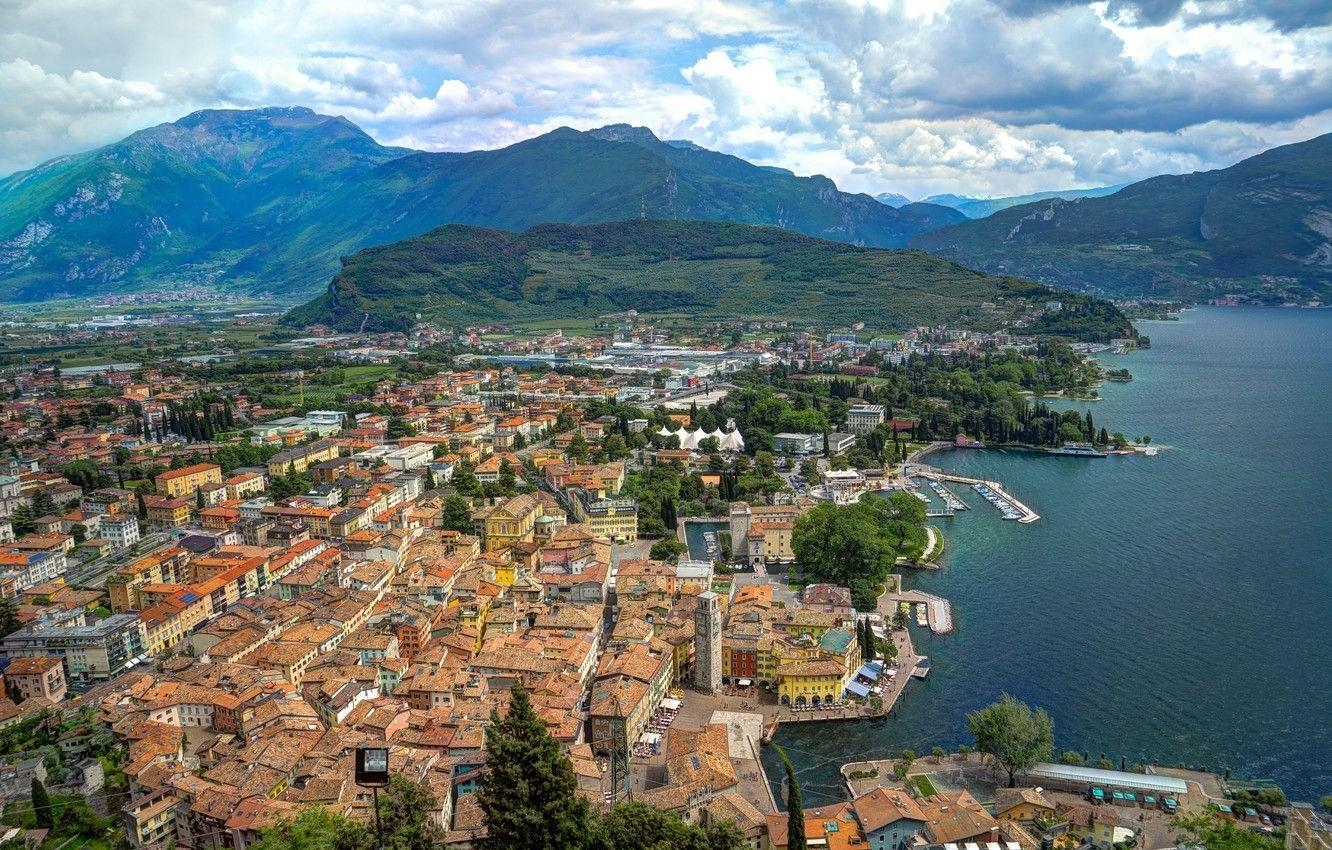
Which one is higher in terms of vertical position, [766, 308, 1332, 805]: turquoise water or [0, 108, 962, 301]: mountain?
[0, 108, 962, 301]: mountain

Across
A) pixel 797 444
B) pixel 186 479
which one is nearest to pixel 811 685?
pixel 797 444

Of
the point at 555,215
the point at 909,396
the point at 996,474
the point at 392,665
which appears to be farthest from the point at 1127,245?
the point at 392,665

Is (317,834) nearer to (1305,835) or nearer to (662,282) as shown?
(1305,835)

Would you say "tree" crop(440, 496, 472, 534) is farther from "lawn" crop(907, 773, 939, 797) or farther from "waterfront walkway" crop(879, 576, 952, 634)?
"lawn" crop(907, 773, 939, 797)

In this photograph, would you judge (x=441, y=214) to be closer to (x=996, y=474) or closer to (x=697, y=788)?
(x=996, y=474)

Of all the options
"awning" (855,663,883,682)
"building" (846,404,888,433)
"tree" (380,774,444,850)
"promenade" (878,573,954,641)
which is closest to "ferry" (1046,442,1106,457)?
"building" (846,404,888,433)

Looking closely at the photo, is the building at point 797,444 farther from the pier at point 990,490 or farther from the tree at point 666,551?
the tree at point 666,551
